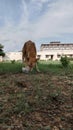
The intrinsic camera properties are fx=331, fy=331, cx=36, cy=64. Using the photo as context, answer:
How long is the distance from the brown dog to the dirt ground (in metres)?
4.24

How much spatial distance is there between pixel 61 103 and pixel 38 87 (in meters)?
1.31

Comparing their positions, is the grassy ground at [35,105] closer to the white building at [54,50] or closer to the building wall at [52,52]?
the building wall at [52,52]

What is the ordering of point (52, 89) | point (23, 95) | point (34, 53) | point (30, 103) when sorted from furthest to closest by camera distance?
1. point (34, 53)
2. point (52, 89)
3. point (23, 95)
4. point (30, 103)

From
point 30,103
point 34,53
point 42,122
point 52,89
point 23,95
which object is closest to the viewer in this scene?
point 42,122

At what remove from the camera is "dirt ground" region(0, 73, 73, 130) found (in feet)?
21.2

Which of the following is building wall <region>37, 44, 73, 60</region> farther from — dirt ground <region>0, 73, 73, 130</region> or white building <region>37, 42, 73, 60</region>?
dirt ground <region>0, 73, 73, 130</region>

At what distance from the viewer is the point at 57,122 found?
21.8 ft

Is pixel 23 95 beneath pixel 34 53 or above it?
beneath

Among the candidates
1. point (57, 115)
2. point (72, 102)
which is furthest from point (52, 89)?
point (57, 115)

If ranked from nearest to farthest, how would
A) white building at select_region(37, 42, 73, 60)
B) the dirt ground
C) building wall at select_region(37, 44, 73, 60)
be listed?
1. the dirt ground
2. building wall at select_region(37, 44, 73, 60)
3. white building at select_region(37, 42, 73, 60)

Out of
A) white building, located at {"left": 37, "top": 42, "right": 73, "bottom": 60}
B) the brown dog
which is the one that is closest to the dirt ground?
the brown dog

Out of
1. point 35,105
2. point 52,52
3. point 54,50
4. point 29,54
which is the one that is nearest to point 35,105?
point 35,105

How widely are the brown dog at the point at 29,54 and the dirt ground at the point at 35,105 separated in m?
4.24

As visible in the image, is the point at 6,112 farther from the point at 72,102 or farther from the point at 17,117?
the point at 72,102
